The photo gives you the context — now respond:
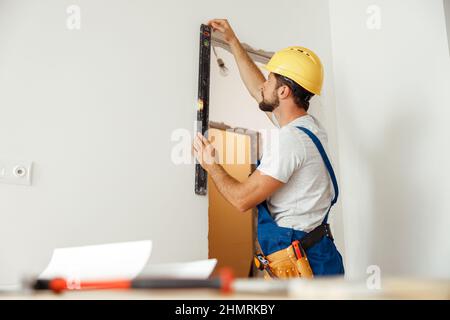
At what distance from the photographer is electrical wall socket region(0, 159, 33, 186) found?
1592 mm

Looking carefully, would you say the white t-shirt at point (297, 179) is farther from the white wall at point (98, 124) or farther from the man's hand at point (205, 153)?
the white wall at point (98, 124)

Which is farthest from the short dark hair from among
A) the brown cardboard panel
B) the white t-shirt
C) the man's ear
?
the brown cardboard panel

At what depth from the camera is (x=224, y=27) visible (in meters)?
2.25

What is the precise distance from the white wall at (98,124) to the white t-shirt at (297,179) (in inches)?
20.8

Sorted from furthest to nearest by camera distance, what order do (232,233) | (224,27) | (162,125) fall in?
(232,233) → (224,27) → (162,125)

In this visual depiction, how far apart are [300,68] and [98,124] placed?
893 mm

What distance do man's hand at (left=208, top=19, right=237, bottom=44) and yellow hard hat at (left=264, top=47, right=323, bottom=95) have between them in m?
0.40

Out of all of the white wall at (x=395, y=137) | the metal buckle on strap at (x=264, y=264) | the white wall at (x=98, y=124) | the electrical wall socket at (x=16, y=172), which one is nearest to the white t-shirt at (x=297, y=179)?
the metal buckle on strap at (x=264, y=264)

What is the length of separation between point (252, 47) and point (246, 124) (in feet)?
1.47

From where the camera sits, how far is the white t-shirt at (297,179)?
5.31 feet

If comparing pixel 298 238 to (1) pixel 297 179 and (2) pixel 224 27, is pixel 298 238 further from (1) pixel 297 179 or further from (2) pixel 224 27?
(2) pixel 224 27

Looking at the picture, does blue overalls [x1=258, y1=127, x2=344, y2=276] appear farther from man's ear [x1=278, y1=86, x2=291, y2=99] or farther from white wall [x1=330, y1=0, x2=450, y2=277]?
white wall [x1=330, y1=0, x2=450, y2=277]

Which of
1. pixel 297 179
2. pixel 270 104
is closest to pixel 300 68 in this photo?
pixel 270 104
